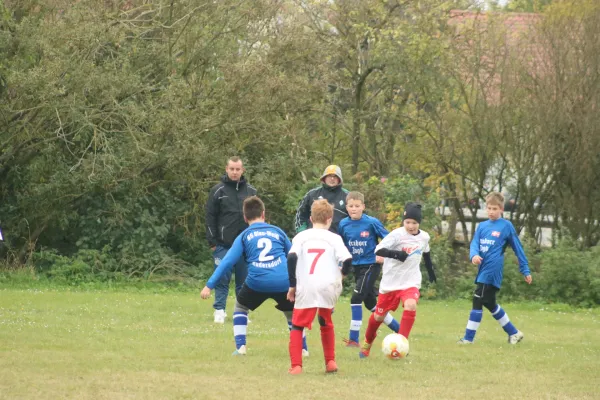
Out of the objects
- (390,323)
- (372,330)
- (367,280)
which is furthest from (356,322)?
(372,330)

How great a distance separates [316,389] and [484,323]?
6903 mm

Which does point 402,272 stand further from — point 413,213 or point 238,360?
point 238,360

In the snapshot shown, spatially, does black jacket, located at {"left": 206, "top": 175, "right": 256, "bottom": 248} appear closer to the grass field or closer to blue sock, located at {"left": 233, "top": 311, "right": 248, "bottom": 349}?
the grass field

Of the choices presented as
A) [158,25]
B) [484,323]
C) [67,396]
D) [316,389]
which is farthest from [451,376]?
[158,25]

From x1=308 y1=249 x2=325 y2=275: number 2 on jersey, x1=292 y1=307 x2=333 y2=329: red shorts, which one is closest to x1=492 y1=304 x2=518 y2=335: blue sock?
x1=292 y1=307 x2=333 y2=329: red shorts

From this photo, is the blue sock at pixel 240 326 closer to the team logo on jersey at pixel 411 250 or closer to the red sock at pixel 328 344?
the red sock at pixel 328 344

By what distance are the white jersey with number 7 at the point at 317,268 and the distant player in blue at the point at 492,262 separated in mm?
3119

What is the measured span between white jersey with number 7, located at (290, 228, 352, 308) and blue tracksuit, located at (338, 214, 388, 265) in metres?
2.13

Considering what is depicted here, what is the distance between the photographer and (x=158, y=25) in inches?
758

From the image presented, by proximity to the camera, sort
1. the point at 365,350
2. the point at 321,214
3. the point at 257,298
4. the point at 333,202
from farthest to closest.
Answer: the point at 333,202 < the point at 365,350 < the point at 257,298 < the point at 321,214

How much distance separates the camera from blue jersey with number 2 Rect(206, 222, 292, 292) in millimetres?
9656

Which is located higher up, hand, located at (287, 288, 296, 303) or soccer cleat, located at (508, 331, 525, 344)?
hand, located at (287, 288, 296, 303)

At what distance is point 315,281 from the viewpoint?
360 inches

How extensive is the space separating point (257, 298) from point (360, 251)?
1983 millimetres
